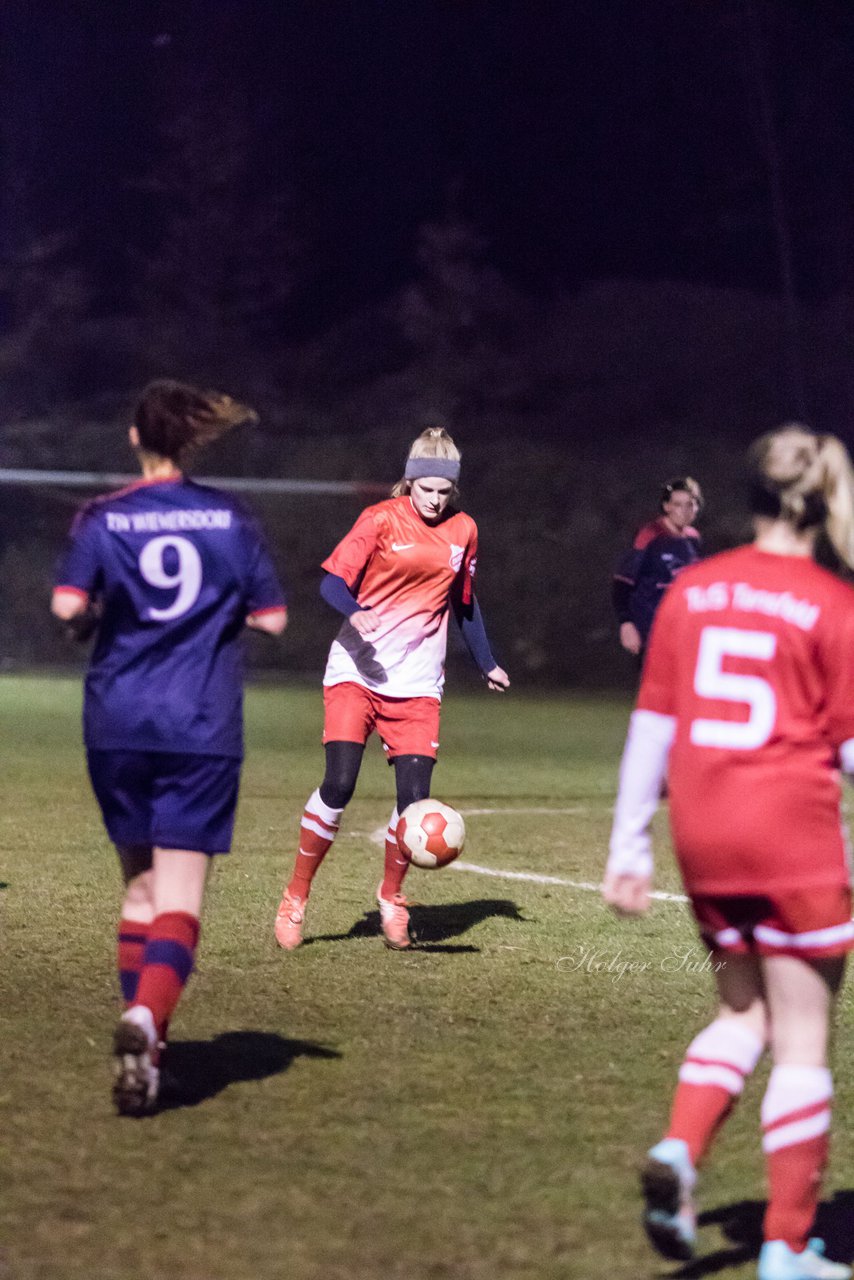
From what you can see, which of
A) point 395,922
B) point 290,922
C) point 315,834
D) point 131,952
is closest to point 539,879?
point 395,922

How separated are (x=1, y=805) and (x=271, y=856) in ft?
8.11

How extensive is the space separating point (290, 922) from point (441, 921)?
905 millimetres

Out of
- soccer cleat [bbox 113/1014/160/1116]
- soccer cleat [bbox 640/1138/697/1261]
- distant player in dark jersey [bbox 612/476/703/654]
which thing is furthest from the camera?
distant player in dark jersey [bbox 612/476/703/654]

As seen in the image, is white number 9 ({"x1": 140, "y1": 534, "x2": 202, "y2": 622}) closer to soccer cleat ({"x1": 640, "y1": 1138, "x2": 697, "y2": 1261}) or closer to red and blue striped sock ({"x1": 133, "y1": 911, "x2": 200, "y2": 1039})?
red and blue striped sock ({"x1": 133, "y1": 911, "x2": 200, "y2": 1039})

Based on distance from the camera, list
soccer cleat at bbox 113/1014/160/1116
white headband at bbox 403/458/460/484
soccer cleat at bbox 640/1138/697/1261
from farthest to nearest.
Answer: white headband at bbox 403/458/460/484
soccer cleat at bbox 113/1014/160/1116
soccer cleat at bbox 640/1138/697/1261

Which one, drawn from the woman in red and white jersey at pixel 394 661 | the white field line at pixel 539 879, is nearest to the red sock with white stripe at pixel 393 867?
the woman in red and white jersey at pixel 394 661

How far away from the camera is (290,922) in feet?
23.1

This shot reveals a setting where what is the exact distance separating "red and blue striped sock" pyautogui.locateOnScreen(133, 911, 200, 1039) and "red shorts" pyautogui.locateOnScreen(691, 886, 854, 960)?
1.64 metres

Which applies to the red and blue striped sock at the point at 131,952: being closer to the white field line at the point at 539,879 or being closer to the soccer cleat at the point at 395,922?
A: the soccer cleat at the point at 395,922

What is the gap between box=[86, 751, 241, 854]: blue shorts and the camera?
4723 mm

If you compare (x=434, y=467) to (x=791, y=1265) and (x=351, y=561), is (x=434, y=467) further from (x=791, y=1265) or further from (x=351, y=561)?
(x=791, y=1265)

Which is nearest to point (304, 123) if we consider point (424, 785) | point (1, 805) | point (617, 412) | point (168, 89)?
point (168, 89)

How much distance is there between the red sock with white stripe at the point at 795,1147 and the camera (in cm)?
352

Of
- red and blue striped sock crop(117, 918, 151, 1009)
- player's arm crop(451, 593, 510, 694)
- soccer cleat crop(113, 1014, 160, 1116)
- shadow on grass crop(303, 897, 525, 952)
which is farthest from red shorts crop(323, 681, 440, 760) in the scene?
soccer cleat crop(113, 1014, 160, 1116)
